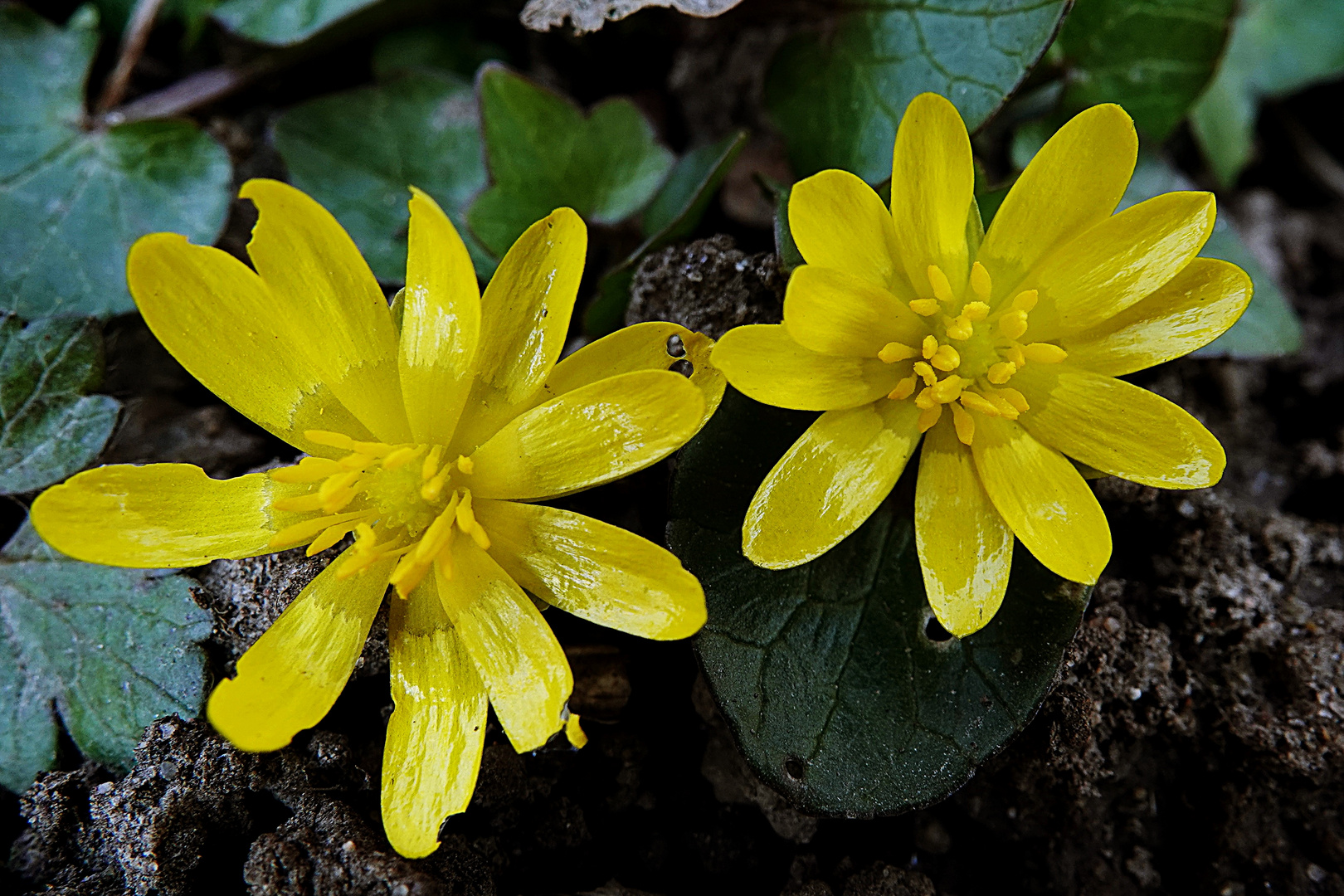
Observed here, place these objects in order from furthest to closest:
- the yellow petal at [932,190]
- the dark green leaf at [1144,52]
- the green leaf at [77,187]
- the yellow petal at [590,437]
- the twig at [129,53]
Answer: the twig at [129,53]
the dark green leaf at [1144,52]
the green leaf at [77,187]
the yellow petal at [932,190]
the yellow petal at [590,437]

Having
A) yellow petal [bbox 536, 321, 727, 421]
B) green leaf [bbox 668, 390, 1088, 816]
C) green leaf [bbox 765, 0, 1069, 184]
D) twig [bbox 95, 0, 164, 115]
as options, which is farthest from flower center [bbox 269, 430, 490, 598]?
twig [bbox 95, 0, 164, 115]

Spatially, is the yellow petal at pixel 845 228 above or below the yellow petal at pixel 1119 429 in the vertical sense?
above

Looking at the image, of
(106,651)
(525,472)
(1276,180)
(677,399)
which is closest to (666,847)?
(525,472)

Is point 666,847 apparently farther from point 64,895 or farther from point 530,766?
point 64,895

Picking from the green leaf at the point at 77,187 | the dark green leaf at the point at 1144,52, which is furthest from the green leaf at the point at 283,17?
the dark green leaf at the point at 1144,52

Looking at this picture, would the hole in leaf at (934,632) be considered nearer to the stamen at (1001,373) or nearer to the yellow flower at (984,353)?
the yellow flower at (984,353)

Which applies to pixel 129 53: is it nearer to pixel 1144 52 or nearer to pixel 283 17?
pixel 283 17

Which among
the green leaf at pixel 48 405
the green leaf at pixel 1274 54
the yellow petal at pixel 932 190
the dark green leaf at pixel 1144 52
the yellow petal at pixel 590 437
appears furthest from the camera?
the green leaf at pixel 1274 54
